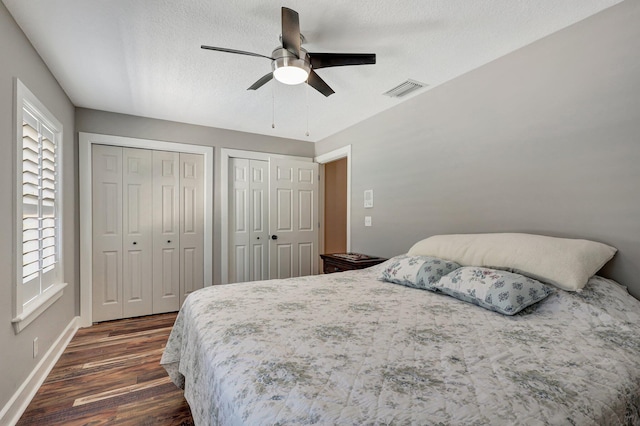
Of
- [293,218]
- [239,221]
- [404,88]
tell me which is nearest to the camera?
[404,88]

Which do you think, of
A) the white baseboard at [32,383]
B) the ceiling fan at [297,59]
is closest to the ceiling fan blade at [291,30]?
the ceiling fan at [297,59]

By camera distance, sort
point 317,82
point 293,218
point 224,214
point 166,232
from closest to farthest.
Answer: point 317,82
point 166,232
point 224,214
point 293,218

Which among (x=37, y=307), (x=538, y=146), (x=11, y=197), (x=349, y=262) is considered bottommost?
(x=37, y=307)

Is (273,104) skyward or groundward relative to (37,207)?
skyward

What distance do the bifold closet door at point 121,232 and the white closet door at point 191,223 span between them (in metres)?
0.36

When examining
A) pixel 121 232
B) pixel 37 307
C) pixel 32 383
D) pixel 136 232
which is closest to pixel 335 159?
pixel 136 232

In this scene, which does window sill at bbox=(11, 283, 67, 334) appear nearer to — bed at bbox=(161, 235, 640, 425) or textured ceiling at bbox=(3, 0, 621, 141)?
bed at bbox=(161, 235, 640, 425)

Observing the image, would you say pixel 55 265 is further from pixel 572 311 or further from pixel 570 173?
pixel 570 173

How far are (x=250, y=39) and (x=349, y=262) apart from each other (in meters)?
2.16

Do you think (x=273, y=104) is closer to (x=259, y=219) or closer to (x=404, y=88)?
(x=404, y=88)

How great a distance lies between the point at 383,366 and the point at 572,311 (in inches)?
42.5

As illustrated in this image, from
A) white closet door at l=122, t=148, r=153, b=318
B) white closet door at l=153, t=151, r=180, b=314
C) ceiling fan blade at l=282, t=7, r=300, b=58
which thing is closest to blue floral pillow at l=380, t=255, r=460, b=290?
ceiling fan blade at l=282, t=7, r=300, b=58

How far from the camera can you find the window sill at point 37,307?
5.73 ft

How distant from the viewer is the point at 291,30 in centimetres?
156
